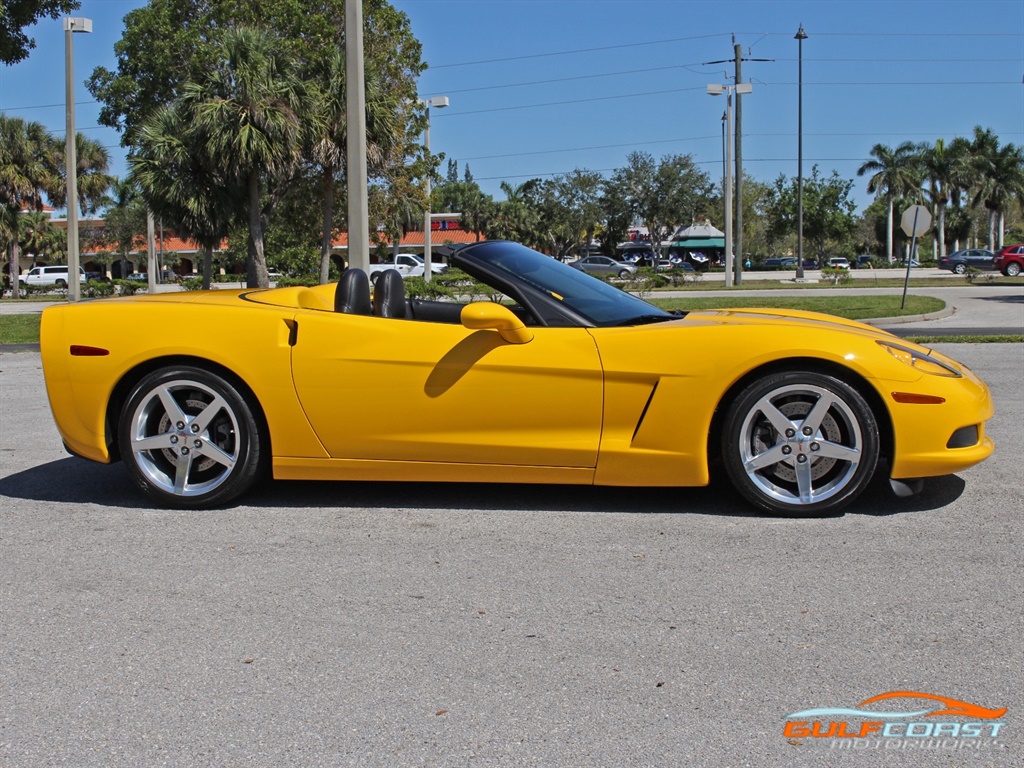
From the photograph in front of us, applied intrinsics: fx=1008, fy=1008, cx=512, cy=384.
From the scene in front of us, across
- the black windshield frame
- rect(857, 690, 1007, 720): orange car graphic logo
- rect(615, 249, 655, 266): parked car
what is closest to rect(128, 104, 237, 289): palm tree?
the black windshield frame

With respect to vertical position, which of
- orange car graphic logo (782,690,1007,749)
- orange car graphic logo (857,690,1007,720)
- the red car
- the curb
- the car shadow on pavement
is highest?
the red car

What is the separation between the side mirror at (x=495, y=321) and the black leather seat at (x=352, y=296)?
2.46 ft

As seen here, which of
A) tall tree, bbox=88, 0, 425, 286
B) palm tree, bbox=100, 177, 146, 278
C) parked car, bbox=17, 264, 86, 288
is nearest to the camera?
tall tree, bbox=88, 0, 425, 286

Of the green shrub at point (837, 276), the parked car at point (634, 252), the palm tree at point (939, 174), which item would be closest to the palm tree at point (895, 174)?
the palm tree at point (939, 174)

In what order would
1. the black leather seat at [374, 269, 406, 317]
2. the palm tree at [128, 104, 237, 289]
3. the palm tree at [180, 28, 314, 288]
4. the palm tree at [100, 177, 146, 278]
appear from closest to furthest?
the black leather seat at [374, 269, 406, 317]
the palm tree at [180, 28, 314, 288]
the palm tree at [128, 104, 237, 289]
the palm tree at [100, 177, 146, 278]

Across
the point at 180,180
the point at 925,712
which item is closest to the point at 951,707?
the point at 925,712

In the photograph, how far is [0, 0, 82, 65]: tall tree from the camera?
56.1ft

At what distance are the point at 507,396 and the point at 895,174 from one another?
80.7 metres

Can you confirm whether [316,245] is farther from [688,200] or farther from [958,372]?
[958,372]

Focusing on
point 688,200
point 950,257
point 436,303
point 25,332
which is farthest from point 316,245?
point 436,303

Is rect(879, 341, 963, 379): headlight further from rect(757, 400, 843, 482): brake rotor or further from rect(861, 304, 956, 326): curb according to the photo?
rect(861, 304, 956, 326): curb

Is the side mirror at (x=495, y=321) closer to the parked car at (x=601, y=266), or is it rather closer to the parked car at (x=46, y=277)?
the parked car at (x=601, y=266)

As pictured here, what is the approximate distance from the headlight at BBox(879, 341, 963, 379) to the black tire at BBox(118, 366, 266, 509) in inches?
114

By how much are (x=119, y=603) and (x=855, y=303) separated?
19409mm
